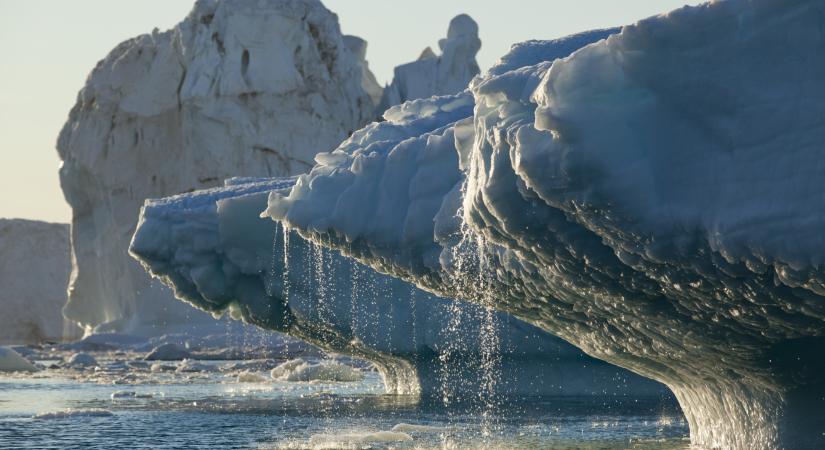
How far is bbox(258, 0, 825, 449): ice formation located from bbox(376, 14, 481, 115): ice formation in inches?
1490

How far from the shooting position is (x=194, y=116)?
4425 cm

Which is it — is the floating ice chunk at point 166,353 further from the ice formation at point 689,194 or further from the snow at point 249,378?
the ice formation at point 689,194

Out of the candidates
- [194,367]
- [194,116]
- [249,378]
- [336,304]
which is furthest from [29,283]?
[336,304]

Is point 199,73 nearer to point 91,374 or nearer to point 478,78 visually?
point 91,374

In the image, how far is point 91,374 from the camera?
30.0 metres

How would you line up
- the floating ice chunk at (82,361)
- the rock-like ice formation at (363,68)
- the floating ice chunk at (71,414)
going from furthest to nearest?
the rock-like ice formation at (363,68) < the floating ice chunk at (82,361) < the floating ice chunk at (71,414)

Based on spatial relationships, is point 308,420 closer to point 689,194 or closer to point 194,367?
point 689,194

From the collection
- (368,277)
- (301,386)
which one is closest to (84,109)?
(301,386)

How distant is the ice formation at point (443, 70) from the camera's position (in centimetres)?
4897

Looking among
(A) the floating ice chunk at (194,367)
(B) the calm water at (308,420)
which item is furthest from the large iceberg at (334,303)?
(A) the floating ice chunk at (194,367)

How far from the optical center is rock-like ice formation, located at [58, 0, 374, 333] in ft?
144

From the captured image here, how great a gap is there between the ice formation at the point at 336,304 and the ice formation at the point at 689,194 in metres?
7.97

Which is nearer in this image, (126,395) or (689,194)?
(689,194)

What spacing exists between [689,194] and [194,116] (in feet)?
125
